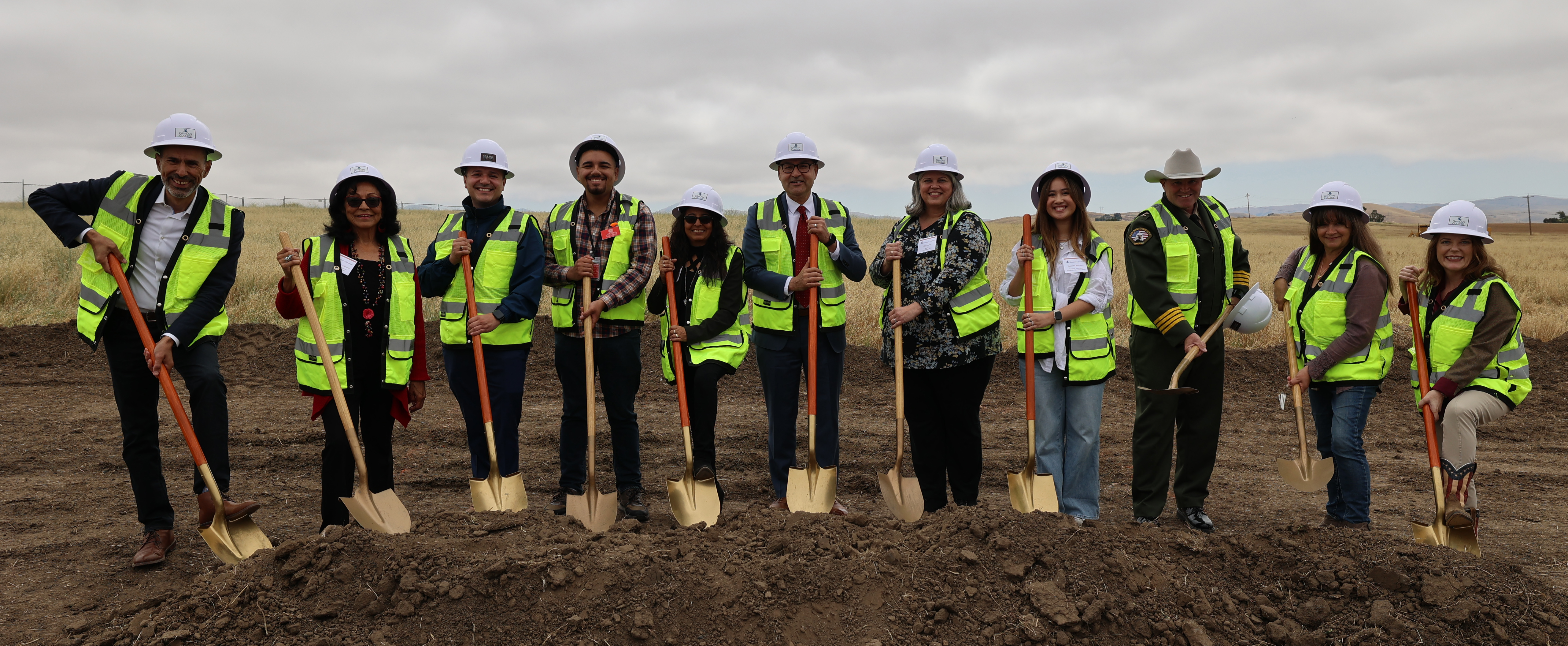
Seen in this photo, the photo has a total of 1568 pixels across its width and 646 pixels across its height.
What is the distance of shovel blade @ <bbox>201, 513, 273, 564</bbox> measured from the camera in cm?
395

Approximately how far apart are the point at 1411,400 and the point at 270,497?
9924 millimetres

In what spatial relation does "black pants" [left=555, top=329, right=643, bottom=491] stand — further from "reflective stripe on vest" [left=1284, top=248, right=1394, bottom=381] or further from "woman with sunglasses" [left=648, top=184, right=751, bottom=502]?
"reflective stripe on vest" [left=1284, top=248, right=1394, bottom=381]

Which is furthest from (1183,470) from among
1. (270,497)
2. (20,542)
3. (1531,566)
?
(20,542)

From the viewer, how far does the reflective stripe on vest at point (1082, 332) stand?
4.43 meters

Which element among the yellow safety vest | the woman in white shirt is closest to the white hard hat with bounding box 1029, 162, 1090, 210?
the woman in white shirt

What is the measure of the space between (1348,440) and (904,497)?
2.25 m

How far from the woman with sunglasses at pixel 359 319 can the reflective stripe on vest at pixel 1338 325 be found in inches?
177

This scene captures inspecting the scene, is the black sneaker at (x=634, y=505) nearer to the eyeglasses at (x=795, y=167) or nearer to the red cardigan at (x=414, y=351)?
the red cardigan at (x=414, y=351)

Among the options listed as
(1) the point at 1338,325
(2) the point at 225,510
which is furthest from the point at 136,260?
(1) the point at 1338,325

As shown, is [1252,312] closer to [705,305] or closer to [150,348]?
[705,305]

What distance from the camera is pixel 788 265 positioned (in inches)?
195

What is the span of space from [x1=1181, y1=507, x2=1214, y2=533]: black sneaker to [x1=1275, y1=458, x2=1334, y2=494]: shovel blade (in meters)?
0.45

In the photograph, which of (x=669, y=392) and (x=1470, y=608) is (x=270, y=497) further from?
(x=1470, y=608)

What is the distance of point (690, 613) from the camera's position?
3.34 m
